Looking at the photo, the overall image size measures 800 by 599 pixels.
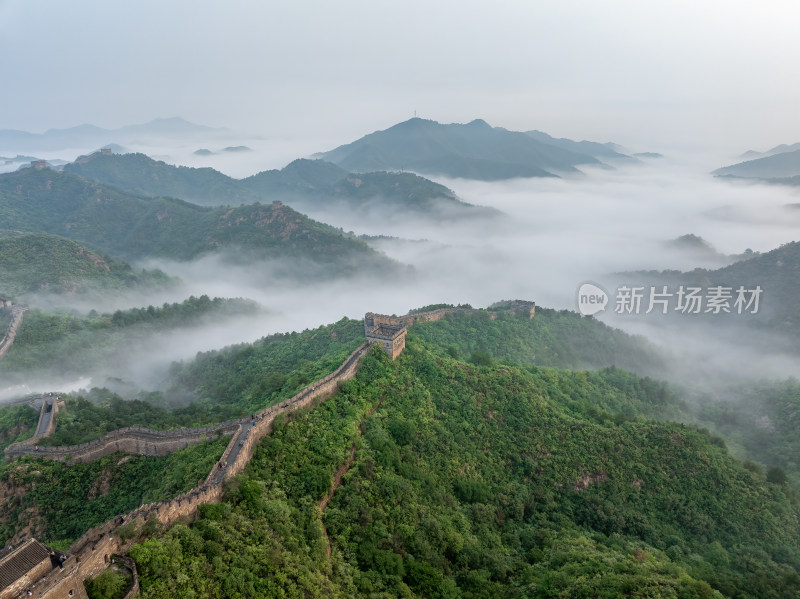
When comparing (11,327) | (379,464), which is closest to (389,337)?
(379,464)

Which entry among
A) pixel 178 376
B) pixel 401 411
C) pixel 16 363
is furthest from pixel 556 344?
pixel 16 363

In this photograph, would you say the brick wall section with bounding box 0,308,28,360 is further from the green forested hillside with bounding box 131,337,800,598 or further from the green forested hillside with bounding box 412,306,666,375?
the green forested hillside with bounding box 412,306,666,375

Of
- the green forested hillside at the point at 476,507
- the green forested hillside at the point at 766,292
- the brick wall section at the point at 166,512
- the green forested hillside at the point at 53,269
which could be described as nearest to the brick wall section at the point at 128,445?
the brick wall section at the point at 166,512

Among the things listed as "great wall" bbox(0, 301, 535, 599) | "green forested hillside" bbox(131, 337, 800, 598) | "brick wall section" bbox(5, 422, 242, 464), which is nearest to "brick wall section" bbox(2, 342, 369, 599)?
"great wall" bbox(0, 301, 535, 599)

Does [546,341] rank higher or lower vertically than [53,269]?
lower
